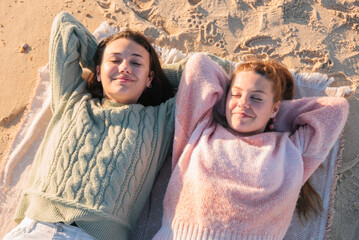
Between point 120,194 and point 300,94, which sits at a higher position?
point 300,94

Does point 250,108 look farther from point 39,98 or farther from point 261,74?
point 39,98

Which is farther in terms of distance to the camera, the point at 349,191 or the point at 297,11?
the point at 297,11

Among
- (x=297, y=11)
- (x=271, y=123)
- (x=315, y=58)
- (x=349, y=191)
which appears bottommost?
(x=349, y=191)

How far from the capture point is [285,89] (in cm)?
251

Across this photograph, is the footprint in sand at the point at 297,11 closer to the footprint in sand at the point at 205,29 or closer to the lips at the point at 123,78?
the footprint in sand at the point at 205,29

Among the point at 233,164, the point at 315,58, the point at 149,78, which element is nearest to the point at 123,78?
the point at 149,78

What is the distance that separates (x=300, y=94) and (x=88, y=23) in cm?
191

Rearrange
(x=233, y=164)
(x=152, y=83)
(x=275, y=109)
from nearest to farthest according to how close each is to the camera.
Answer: (x=233, y=164), (x=275, y=109), (x=152, y=83)

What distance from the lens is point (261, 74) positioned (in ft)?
7.41

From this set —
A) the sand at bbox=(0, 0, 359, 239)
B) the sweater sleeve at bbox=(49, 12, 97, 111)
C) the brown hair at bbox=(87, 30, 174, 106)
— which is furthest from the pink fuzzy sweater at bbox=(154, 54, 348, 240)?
the sweater sleeve at bbox=(49, 12, 97, 111)

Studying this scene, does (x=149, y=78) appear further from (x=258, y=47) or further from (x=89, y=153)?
(x=258, y=47)

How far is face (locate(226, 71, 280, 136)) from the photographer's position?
7.14 ft

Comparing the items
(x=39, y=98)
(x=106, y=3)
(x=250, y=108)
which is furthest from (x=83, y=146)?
(x=106, y=3)

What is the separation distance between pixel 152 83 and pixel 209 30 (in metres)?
0.81
